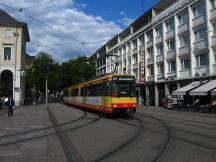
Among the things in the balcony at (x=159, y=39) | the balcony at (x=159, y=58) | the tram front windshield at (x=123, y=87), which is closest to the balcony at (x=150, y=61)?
the balcony at (x=159, y=58)

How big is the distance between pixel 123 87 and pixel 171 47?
23236 mm

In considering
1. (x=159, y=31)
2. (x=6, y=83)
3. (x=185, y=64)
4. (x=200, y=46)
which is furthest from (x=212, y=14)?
(x=6, y=83)

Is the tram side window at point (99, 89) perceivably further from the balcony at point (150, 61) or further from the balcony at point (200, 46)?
the balcony at point (150, 61)

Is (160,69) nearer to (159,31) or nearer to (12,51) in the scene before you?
(159,31)

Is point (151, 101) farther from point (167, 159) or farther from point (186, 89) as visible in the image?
point (167, 159)

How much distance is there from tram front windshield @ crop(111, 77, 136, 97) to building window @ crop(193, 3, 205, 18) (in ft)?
59.0

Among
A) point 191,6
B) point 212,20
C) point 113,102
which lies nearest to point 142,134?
point 113,102

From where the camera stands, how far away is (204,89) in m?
30.1

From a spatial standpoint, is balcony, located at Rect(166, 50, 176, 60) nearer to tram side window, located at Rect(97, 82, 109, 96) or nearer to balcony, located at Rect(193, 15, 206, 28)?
balcony, located at Rect(193, 15, 206, 28)

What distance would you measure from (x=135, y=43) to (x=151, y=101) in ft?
39.7

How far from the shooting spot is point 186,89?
33.8 meters

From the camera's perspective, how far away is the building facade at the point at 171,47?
35.1 meters

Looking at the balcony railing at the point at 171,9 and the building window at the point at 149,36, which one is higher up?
the balcony railing at the point at 171,9

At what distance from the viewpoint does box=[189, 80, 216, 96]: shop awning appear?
2929 cm
